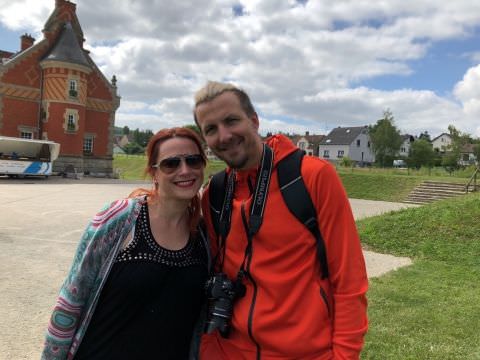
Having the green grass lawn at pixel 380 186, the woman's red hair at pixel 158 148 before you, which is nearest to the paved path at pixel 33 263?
the woman's red hair at pixel 158 148

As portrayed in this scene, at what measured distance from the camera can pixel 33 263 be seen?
25.6 ft

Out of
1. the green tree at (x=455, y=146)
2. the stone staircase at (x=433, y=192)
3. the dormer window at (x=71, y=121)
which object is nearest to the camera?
the stone staircase at (x=433, y=192)

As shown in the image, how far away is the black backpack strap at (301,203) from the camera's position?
206 centimetres

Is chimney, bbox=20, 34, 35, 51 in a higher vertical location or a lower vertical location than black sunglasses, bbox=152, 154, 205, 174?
higher

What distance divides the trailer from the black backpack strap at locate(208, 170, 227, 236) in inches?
1211

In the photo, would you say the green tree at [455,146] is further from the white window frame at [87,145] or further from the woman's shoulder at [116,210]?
the woman's shoulder at [116,210]

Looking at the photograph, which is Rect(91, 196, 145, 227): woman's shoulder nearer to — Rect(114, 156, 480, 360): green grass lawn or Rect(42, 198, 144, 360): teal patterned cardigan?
Rect(42, 198, 144, 360): teal patterned cardigan

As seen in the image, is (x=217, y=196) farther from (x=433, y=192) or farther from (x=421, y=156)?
(x=421, y=156)

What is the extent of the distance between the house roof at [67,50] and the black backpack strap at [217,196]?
37.4 m

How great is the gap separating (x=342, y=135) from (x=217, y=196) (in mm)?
86299

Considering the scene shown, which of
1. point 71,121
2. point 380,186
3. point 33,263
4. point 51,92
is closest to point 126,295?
point 33,263

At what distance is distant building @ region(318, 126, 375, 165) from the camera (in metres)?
82.6

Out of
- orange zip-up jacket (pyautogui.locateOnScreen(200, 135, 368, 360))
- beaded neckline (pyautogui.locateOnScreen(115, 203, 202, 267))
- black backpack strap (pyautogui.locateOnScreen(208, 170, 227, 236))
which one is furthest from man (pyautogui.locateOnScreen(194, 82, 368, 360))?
beaded neckline (pyautogui.locateOnScreen(115, 203, 202, 267))

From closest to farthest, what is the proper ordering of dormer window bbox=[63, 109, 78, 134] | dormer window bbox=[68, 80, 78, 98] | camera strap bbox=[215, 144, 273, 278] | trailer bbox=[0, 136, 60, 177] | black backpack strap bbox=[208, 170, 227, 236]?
camera strap bbox=[215, 144, 273, 278] → black backpack strap bbox=[208, 170, 227, 236] → trailer bbox=[0, 136, 60, 177] → dormer window bbox=[68, 80, 78, 98] → dormer window bbox=[63, 109, 78, 134]
